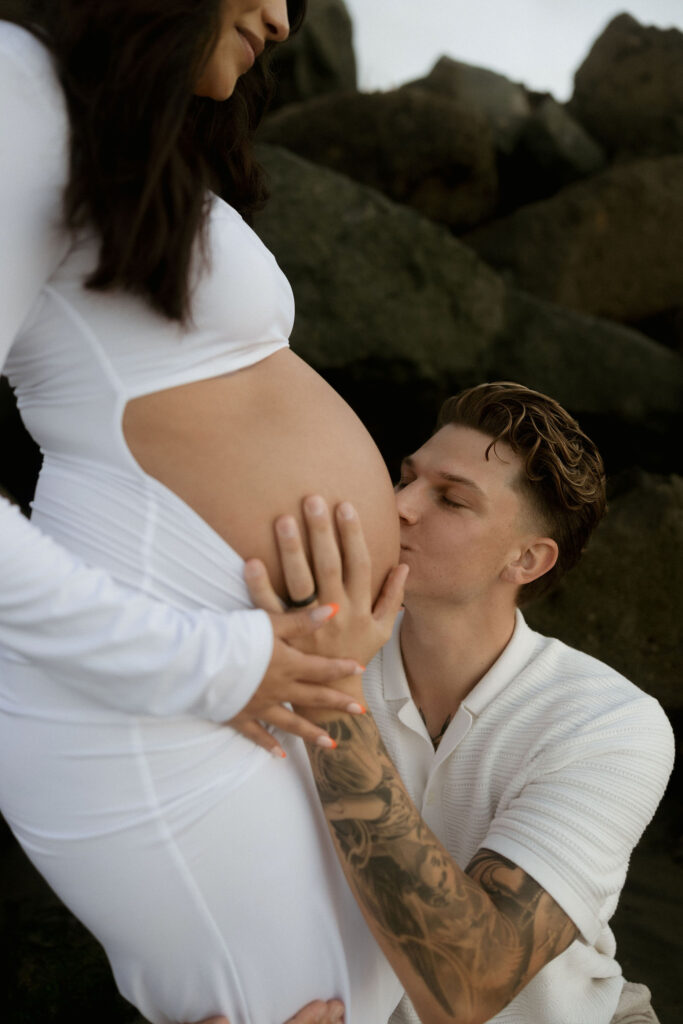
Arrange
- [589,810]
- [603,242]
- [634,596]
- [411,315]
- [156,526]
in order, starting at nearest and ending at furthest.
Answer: [156,526] < [589,810] < [634,596] < [411,315] < [603,242]

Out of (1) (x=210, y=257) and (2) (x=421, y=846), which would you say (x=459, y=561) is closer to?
(2) (x=421, y=846)

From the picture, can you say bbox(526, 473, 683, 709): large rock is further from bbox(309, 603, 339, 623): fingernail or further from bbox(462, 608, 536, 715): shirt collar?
bbox(309, 603, 339, 623): fingernail

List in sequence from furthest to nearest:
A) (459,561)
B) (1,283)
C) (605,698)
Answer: (459,561), (605,698), (1,283)

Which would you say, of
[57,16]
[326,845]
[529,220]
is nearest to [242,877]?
[326,845]

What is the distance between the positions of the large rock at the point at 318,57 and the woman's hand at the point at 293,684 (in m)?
6.72

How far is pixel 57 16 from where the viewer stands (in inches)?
44.5

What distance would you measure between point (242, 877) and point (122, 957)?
0.24m

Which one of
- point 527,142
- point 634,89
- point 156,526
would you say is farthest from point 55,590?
point 634,89

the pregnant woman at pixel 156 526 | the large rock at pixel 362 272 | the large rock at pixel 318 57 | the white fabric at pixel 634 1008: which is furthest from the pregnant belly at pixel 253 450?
the large rock at pixel 318 57

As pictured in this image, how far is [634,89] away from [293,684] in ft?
24.1

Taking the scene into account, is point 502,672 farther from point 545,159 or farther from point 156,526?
point 545,159

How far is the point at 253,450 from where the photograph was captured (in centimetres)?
126

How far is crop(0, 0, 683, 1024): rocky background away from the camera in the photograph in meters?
3.32

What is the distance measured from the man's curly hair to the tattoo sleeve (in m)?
0.88
